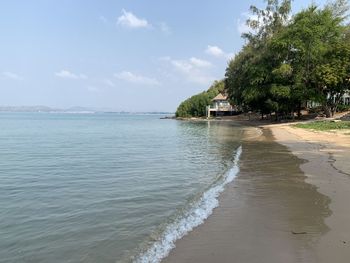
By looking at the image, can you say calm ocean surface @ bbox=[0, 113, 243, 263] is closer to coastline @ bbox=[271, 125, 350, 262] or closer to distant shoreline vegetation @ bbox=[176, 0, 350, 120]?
coastline @ bbox=[271, 125, 350, 262]

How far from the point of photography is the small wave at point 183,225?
6.40m

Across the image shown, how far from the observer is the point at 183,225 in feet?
26.2

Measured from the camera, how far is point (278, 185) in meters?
12.0

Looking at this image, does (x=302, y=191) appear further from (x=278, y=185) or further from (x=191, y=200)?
(x=191, y=200)

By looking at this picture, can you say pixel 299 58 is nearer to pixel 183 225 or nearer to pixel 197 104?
pixel 183 225

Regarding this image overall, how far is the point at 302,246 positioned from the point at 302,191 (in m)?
4.67

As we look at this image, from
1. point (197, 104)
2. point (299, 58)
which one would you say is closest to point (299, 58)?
point (299, 58)

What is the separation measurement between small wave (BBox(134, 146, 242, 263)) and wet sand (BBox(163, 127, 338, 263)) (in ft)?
0.52

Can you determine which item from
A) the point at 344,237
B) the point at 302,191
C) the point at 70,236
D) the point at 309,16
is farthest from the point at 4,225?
the point at 309,16

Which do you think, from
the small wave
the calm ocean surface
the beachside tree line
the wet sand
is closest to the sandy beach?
the wet sand

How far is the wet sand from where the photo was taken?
6143 millimetres

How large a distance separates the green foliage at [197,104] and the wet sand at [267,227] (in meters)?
100

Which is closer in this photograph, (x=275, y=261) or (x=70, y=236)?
(x=275, y=261)

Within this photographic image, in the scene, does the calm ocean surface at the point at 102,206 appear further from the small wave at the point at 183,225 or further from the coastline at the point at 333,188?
the coastline at the point at 333,188
